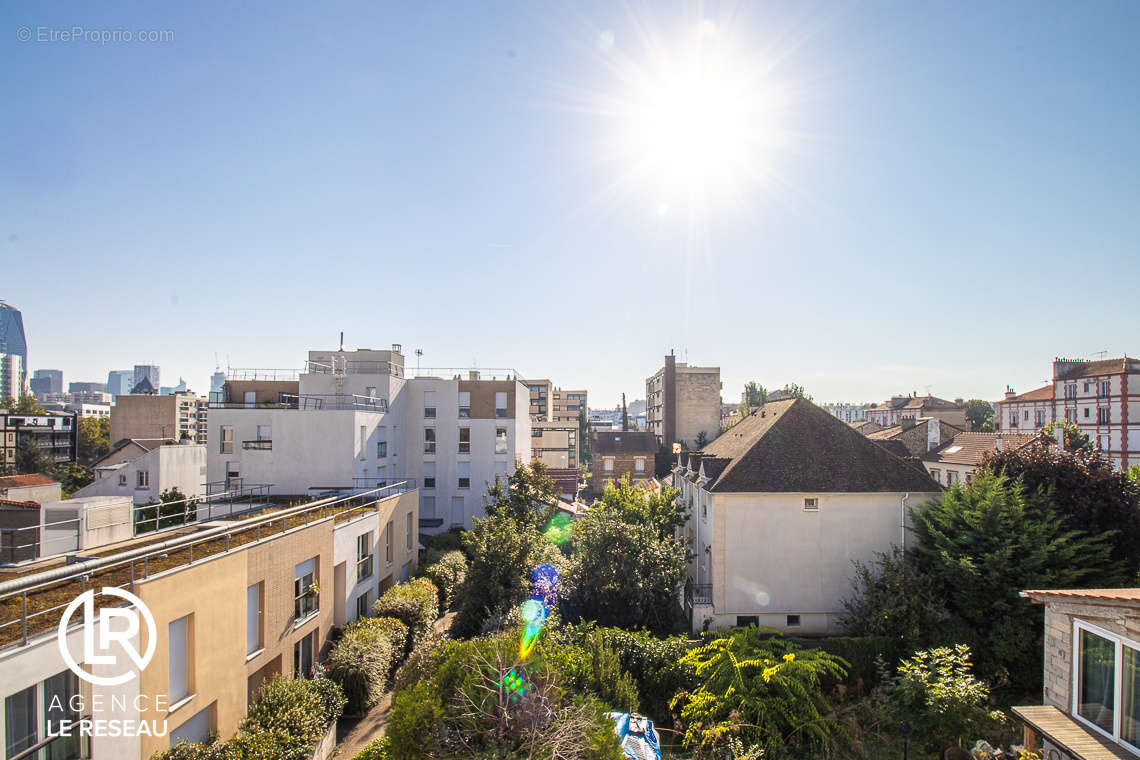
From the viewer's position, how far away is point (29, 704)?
7973mm

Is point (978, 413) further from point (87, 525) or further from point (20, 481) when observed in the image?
point (20, 481)

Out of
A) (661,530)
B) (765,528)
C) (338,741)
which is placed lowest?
(338,741)

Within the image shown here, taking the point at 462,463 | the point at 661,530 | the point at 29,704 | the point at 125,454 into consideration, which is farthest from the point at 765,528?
the point at 125,454

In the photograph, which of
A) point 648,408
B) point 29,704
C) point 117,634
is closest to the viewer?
point 29,704

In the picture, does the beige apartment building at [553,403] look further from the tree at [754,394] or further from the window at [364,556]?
the window at [364,556]

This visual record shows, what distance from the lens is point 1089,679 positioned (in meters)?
10.8

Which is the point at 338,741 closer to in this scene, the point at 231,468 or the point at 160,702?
the point at 160,702

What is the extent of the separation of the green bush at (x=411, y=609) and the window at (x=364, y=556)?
1.13m

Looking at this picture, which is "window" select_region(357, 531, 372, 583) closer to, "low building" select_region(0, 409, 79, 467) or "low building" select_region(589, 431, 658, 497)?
"low building" select_region(589, 431, 658, 497)

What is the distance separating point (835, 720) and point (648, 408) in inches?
2524


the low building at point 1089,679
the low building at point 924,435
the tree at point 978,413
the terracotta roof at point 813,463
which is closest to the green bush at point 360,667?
the terracotta roof at point 813,463

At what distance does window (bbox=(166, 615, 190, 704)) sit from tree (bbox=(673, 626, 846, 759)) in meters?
11.4

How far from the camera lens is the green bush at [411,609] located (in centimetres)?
1973

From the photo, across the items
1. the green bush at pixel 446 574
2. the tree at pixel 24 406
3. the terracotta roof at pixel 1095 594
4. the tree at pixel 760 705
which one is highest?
the terracotta roof at pixel 1095 594
